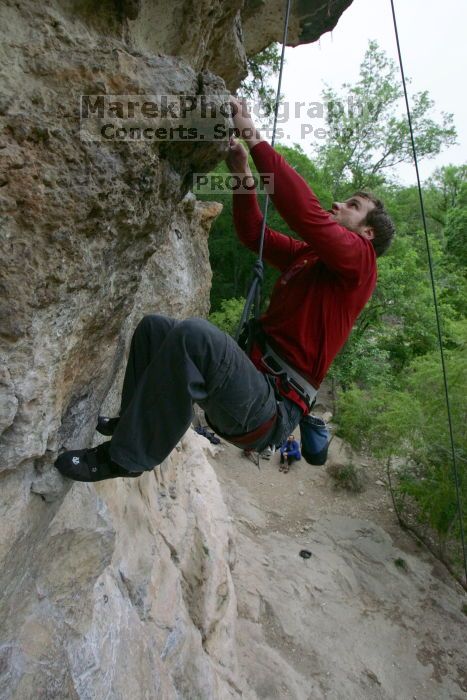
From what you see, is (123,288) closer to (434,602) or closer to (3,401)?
(3,401)

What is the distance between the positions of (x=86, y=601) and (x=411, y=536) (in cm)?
879

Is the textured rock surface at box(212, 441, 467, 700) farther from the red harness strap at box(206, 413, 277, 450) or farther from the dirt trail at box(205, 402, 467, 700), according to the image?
the red harness strap at box(206, 413, 277, 450)

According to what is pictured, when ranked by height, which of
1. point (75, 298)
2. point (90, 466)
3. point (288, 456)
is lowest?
point (288, 456)

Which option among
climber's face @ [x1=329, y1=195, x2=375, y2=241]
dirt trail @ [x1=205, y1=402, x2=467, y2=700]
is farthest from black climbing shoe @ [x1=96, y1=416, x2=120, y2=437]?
dirt trail @ [x1=205, y1=402, x2=467, y2=700]

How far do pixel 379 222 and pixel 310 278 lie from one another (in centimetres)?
58

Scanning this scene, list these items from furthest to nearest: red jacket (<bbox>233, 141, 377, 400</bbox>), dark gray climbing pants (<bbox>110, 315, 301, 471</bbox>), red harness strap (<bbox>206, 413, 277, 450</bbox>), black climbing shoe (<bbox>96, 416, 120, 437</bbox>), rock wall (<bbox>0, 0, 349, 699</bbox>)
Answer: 1. black climbing shoe (<bbox>96, 416, 120, 437</bbox>)
2. red harness strap (<bbox>206, 413, 277, 450</bbox>)
3. red jacket (<bbox>233, 141, 377, 400</bbox>)
4. dark gray climbing pants (<bbox>110, 315, 301, 471</bbox>)
5. rock wall (<bbox>0, 0, 349, 699</bbox>)

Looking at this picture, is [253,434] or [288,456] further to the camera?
[288,456]

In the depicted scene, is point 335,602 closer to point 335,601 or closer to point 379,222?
point 335,601

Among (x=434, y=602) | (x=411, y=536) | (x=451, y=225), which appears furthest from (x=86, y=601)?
(x=451, y=225)

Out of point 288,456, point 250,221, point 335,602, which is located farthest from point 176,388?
point 288,456

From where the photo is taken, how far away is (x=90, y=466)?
2219 millimetres

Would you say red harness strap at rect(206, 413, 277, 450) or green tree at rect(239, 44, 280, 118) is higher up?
green tree at rect(239, 44, 280, 118)

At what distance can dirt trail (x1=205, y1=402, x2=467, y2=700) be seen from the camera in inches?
213

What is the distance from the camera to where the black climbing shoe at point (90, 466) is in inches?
86.7
